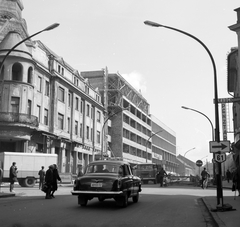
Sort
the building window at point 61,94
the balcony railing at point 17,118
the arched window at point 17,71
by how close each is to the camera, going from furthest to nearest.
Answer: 1. the building window at point 61,94
2. the arched window at point 17,71
3. the balcony railing at point 17,118

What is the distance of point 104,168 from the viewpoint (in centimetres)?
1345

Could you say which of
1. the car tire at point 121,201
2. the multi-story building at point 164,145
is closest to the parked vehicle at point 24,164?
the car tire at point 121,201

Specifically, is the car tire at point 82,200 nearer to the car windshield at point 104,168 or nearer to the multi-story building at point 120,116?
the car windshield at point 104,168

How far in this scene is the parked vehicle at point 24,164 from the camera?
30453 mm

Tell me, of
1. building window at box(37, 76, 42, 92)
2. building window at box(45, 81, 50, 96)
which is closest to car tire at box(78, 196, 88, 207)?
building window at box(37, 76, 42, 92)

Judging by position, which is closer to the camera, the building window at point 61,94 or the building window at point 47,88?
the building window at point 47,88

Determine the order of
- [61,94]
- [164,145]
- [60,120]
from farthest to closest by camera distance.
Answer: [164,145]
[61,94]
[60,120]

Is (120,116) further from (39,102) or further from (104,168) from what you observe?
(104,168)

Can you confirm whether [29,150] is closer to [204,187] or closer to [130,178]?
[204,187]

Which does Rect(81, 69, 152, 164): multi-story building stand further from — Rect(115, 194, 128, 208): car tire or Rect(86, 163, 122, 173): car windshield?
Rect(115, 194, 128, 208): car tire

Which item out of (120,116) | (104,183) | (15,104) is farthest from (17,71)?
(120,116)

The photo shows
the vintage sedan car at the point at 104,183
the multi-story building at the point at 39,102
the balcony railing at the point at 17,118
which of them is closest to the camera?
the vintage sedan car at the point at 104,183

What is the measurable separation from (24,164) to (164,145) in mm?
86067

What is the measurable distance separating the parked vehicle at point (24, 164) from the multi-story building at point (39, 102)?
4.11 m
